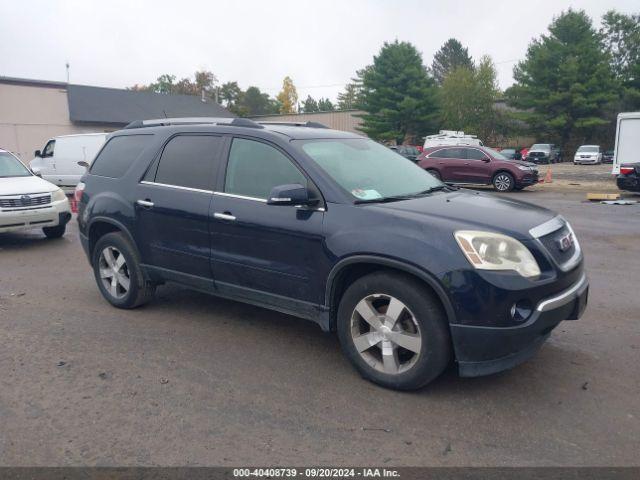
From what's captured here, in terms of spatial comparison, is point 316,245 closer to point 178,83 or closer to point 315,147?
point 315,147

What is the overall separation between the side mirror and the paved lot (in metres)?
1.25

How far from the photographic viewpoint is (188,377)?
4.05m

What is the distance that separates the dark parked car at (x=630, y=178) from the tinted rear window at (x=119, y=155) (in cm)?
1491

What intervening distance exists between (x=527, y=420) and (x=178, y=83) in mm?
77194

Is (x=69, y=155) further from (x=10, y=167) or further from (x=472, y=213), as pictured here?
(x=472, y=213)

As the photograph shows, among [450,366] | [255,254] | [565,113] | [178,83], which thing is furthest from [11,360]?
[178,83]

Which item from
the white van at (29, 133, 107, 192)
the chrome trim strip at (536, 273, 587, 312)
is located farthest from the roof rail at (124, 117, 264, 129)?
the white van at (29, 133, 107, 192)

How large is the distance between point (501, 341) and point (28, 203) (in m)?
8.46

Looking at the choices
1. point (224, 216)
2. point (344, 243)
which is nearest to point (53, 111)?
point (224, 216)

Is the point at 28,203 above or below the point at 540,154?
above

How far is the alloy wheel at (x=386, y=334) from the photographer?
145 inches

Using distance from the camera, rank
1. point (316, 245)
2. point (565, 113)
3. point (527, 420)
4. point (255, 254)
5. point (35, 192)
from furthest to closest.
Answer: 1. point (565, 113)
2. point (35, 192)
3. point (255, 254)
4. point (316, 245)
5. point (527, 420)

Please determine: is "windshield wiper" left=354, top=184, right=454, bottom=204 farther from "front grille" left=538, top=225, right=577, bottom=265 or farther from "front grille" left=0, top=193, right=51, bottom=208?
"front grille" left=0, top=193, right=51, bottom=208

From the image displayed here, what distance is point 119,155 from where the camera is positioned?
224 inches
